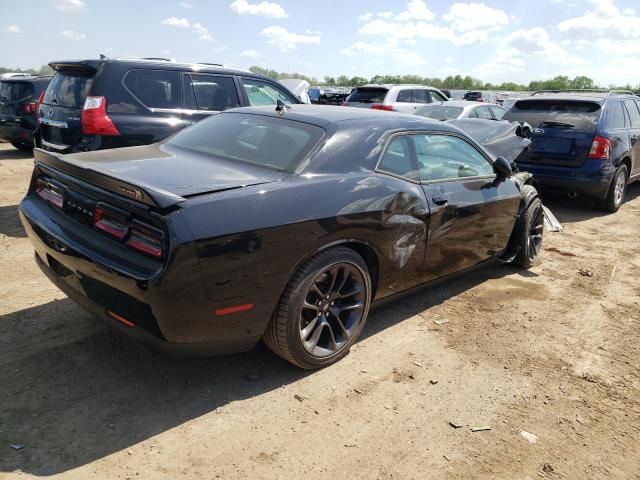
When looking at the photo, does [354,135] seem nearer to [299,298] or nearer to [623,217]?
[299,298]

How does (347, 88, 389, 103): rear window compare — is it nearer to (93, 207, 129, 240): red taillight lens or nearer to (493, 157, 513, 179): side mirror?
(493, 157, 513, 179): side mirror

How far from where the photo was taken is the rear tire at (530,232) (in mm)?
5012

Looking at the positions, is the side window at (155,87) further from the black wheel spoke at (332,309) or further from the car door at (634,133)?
the car door at (634,133)

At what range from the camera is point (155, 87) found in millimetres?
5949

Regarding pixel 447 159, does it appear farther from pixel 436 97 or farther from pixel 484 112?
pixel 436 97

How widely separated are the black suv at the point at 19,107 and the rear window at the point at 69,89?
471cm

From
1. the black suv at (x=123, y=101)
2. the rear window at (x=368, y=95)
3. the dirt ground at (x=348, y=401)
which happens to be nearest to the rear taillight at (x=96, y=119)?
the black suv at (x=123, y=101)

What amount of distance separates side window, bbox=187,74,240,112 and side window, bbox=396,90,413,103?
747 centimetres

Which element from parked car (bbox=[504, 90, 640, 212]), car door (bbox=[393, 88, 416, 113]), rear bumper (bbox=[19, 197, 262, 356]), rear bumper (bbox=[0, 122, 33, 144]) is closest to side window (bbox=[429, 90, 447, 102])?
car door (bbox=[393, 88, 416, 113])

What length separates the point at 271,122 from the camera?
3.63 metres

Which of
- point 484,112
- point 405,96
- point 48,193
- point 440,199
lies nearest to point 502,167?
point 440,199

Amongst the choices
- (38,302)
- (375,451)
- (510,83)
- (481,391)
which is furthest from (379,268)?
(510,83)

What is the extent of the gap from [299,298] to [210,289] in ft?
1.89

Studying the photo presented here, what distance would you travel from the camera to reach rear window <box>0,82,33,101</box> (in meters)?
10.4
